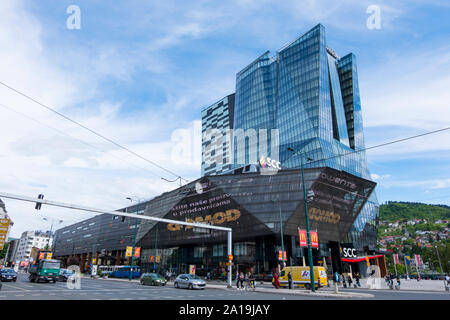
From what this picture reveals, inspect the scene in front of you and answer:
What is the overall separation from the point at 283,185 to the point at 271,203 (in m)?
3.94

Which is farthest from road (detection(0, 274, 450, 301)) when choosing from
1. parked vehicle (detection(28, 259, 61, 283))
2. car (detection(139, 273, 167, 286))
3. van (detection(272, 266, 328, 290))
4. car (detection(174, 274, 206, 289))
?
car (detection(139, 273, 167, 286))

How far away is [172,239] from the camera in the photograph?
224 ft

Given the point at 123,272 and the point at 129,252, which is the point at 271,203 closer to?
the point at 129,252

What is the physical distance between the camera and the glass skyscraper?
8844 centimetres

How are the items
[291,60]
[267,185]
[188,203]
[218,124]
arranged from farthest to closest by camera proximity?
1. [218,124]
2. [291,60]
3. [188,203]
4. [267,185]

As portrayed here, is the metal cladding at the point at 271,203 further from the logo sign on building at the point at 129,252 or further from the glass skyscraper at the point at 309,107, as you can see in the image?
the glass skyscraper at the point at 309,107

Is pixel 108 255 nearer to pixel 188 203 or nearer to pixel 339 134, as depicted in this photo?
pixel 188 203

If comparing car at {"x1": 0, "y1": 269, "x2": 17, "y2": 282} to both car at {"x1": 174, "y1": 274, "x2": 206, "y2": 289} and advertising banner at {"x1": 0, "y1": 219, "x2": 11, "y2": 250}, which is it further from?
car at {"x1": 174, "y1": 274, "x2": 206, "y2": 289}

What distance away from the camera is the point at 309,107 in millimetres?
92875

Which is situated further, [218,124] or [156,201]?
[218,124]

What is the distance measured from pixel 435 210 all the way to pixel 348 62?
146852 mm

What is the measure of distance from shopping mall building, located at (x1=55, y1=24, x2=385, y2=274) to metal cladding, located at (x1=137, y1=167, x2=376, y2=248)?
19 centimetres
